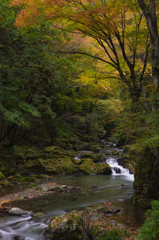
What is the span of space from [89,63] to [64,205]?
18.3 ft

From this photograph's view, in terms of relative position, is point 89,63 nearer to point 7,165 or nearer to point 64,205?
point 64,205

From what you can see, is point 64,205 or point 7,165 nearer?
point 64,205

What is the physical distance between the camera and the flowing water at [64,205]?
5.05 meters

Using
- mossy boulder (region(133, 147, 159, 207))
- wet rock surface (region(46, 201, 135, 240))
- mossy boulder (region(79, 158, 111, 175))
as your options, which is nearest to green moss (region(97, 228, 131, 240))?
wet rock surface (region(46, 201, 135, 240))

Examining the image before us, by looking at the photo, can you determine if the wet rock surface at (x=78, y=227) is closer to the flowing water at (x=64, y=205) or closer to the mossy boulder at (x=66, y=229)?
the mossy boulder at (x=66, y=229)

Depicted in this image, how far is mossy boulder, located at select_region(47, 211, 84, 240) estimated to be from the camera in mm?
4375

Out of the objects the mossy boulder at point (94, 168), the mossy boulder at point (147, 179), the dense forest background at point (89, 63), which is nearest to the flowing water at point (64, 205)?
the mossy boulder at point (147, 179)

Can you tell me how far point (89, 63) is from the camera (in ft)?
25.0

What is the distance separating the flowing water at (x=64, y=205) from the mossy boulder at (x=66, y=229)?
0.49 m

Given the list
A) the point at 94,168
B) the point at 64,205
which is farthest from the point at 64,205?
the point at 94,168

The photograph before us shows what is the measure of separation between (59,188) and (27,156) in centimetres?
524

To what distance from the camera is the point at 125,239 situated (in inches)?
Result: 155

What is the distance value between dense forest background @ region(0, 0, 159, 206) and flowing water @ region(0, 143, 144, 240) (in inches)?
49.7

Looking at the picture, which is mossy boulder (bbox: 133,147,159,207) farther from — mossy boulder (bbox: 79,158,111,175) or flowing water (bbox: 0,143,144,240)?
mossy boulder (bbox: 79,158,111,175)
